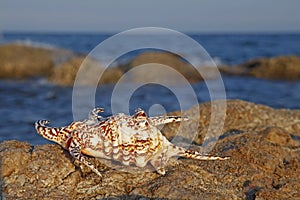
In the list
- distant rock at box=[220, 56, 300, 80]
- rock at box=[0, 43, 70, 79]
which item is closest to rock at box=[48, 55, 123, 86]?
rock at box=[0, 43, 70, 79]

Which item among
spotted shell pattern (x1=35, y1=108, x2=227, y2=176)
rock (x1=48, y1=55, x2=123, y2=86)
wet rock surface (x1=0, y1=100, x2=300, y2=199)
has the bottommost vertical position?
rock (x1=48, y1=55, x2=123, y2=86)

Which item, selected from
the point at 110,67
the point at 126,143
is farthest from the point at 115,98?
the point at 126,143

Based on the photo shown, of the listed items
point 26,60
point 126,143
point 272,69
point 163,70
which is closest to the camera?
point 126,143

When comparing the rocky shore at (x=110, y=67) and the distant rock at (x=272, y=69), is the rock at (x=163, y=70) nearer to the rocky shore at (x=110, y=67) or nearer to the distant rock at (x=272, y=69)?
the rocky shore at (x=110, y=67)

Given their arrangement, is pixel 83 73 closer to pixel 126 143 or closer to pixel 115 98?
pixel 115 98

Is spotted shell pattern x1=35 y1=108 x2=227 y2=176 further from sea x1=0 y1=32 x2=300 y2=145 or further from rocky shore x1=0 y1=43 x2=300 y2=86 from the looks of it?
rocky shore x1=0 y1=43 x2=300 y2=86

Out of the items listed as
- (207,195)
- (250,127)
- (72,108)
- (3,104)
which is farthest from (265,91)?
(207,195)

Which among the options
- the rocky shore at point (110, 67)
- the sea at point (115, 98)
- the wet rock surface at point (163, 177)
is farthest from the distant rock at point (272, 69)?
the wet rock surface at point (163, 177)
